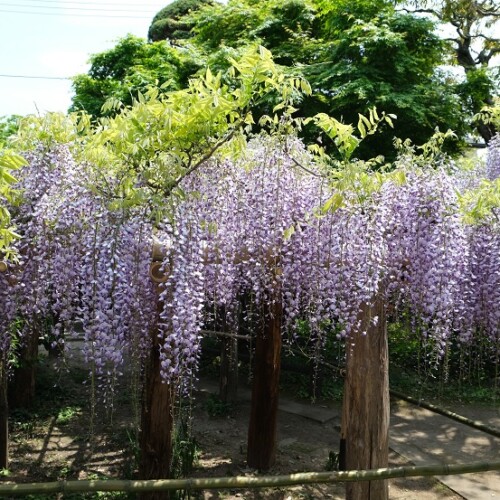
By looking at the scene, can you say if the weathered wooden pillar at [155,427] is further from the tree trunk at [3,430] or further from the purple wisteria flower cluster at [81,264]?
the tree trunk at [3,430]

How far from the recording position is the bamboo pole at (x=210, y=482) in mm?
2754

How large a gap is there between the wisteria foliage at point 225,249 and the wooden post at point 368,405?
0.49ft

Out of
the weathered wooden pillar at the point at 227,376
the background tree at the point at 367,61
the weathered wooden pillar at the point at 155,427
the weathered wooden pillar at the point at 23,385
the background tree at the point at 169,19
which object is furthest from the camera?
the background tree at the point at 169,19

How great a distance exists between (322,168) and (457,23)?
9931 mm

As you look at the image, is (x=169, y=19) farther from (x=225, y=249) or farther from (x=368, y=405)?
(x=368, y=405)

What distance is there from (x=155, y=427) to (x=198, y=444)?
83.2 inches

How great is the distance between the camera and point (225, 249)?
12.0ft

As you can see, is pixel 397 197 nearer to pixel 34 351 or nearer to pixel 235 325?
pixel 235 325

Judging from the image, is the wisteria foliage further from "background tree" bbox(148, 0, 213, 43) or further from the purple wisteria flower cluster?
"background tree" bbox(148, 0, 213, 43)

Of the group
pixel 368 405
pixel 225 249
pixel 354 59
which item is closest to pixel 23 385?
pixel 225 249

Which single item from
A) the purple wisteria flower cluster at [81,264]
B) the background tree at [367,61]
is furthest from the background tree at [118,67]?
the purple wisteria flower cluster at [81,264]

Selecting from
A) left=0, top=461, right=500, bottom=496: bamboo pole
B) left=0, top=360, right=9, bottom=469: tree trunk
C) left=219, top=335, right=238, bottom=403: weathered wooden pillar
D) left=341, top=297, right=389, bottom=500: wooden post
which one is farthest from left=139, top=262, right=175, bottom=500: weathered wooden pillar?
left=219, top=335, right=238, bottom=403: weathered wooden pillar

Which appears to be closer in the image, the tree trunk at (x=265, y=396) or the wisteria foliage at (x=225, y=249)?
the wisteria foliage at (x=225, y=249)

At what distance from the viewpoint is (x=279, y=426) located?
6.60 metres
